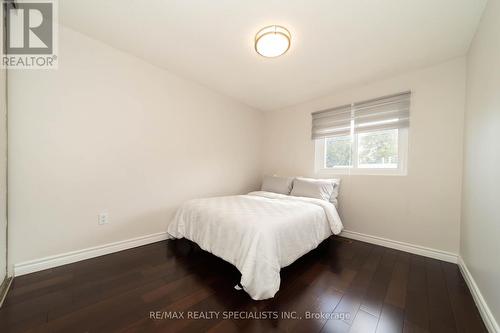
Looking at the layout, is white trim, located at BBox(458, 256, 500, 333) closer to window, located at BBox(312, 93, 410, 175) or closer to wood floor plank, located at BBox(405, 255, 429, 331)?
wood floor plank, located at BBox(405, 255, 429, 331)

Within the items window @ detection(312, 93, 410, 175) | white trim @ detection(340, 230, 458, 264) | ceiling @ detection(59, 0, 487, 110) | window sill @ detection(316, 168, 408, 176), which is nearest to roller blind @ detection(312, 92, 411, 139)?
window @ detection(312, 93, 410, 175)

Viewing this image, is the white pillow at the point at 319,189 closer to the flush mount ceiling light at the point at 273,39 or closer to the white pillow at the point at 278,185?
the white pillow at the point at 278,185

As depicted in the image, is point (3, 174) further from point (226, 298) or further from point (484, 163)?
point (484, 163)

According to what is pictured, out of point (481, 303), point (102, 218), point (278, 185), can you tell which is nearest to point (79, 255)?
point (102, 218)

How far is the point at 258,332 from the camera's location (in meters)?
1.08

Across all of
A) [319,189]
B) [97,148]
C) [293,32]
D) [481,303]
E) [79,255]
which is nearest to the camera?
[481,303]

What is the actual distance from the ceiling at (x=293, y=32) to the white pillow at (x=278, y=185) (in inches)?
60.7

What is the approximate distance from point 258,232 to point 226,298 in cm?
53

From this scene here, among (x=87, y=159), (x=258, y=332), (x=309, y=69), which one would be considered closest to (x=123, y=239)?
(x=87, y=159)

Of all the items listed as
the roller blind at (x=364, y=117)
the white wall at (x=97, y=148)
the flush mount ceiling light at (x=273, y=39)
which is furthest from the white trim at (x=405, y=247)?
the flush mount ceiling light at (x=273, y=39)

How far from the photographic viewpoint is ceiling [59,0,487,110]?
1453mm

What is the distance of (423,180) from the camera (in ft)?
6.96

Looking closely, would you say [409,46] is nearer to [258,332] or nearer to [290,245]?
[290,245]

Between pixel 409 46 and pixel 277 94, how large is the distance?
1.66 metres
